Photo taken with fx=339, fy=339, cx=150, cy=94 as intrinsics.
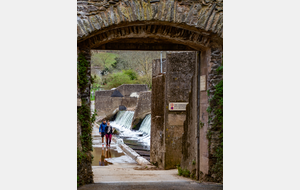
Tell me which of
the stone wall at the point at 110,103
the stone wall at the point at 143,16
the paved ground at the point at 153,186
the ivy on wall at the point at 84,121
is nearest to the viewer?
the stone wall at the point at 143,16

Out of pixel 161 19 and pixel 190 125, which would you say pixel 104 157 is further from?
pixel 161 19

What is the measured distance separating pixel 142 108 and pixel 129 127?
7.57 feet

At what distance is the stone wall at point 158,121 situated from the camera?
9.76 m

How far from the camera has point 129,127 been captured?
2155 centimetres

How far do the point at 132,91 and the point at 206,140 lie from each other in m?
25.8

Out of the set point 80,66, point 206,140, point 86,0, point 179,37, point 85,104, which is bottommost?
point 206,140

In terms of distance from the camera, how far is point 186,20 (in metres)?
5.51

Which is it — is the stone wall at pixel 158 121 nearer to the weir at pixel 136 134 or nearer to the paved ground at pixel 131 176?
the paved ground at pixel 131 176

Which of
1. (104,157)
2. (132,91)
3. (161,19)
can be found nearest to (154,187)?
(161,19)

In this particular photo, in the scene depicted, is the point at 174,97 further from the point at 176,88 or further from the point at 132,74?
the point at 132,74

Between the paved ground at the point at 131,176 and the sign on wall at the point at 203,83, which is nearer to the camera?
the sign on wall at the point at 203,83

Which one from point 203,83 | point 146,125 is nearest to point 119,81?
point 146,125

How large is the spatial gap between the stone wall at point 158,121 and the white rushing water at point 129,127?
225 inches

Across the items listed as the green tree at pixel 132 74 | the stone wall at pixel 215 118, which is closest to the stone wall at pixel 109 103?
the green tree at pixel 132 74
